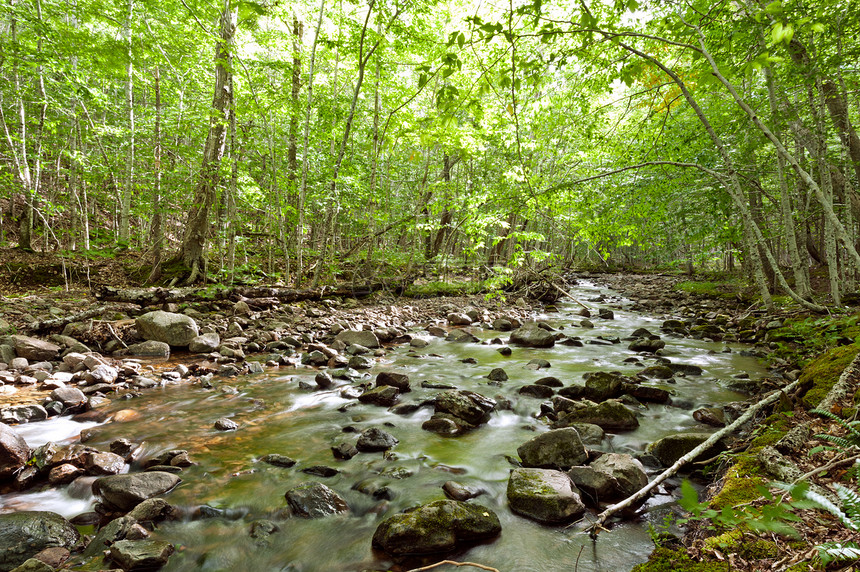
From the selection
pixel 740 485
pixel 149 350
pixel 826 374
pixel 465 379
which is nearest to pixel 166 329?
pixel 149 350

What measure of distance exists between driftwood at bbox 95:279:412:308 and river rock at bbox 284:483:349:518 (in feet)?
23.8

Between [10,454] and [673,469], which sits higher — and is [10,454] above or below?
below

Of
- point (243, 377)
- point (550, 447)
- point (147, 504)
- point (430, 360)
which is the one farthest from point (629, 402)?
point (243, 377)

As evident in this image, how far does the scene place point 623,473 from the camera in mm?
3279

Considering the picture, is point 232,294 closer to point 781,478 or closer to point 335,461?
point 335,461

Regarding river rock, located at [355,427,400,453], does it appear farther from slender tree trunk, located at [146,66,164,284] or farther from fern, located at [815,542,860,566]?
slender tree trunk, located at [146,66,164,284]

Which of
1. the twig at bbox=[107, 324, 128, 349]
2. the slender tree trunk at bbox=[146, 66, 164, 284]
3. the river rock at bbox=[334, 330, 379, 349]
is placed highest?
the slender tree trunk at bbox=[146, 66, 164, 284]

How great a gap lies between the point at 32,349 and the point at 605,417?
8087mm

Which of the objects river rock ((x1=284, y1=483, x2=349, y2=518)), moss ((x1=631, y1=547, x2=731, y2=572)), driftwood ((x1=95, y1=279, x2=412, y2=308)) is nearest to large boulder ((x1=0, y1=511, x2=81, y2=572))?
river rock ((x1=284, y1=483, x2=349, y2=518))

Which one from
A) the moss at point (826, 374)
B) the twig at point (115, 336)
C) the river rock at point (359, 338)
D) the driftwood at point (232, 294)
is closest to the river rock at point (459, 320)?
the driftwood at point (232, 294)

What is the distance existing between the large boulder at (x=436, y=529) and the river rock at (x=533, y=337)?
6223mm

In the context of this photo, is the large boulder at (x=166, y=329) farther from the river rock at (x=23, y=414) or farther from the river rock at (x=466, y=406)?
the river rock at (x=466, y=406)

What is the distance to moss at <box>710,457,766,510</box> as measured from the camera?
2.13 metres

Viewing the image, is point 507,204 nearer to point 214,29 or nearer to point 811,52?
point 811,52
